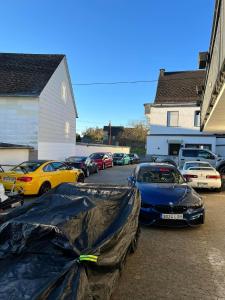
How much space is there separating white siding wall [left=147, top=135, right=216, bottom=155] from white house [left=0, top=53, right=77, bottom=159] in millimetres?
11337

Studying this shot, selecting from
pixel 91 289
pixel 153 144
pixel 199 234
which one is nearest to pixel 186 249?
pixel 199 234

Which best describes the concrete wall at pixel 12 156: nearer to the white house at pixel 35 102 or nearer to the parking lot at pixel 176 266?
the white house at pixel 35 102

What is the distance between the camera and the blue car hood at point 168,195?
745 centimetres

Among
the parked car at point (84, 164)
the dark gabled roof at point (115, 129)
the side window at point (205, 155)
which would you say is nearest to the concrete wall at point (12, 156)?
the parked car at point (84, 164)

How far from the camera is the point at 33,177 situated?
1169 centimetres

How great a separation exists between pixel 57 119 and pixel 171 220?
2004 cm

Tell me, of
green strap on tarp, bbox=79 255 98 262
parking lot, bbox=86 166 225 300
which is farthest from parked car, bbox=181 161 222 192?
green strap on tarp, bbox=79 255 98 262

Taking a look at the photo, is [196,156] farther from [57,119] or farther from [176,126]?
[176,126]

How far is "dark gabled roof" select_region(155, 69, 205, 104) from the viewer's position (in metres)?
36.2

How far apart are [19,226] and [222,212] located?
7.48 m

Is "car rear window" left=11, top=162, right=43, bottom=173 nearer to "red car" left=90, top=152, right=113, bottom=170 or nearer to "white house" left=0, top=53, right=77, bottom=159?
"white house" left=0, top=53, right=77, bottom=159

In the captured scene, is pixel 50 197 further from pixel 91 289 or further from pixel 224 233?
pixel 224 233

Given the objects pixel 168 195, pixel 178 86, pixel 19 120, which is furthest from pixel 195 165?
pixel 178 86

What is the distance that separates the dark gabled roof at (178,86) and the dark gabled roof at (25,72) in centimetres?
1420
